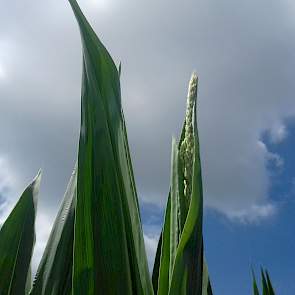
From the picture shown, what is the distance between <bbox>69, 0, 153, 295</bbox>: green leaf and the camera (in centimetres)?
49

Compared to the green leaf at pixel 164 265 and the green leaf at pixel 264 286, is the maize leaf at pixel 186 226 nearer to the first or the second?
the green leaf at pixel 164 265

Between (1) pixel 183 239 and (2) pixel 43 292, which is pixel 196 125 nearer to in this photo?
(1) pixel 183 239

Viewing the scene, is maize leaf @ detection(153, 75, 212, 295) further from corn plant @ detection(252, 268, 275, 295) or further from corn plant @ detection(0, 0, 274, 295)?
corn plant @ detection(252, 268, 275, 295)

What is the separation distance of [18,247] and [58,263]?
116 millimetres

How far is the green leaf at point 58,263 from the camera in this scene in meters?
0.64

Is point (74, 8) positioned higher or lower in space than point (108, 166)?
higher

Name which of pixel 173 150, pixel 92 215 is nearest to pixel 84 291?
pixel 92 215

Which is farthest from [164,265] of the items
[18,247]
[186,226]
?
[18,247]

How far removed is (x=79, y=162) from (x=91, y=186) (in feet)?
A: 0.08

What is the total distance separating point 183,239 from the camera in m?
0.48

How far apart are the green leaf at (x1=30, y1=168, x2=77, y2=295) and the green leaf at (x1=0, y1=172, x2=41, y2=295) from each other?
73mm

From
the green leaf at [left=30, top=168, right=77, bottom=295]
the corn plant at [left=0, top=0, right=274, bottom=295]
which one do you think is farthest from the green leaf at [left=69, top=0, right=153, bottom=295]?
the green leaf at [left=30, top=168, right=77, bottom=295]

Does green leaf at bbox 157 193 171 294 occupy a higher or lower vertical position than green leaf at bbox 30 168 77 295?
lower

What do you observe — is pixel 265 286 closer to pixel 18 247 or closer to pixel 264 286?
pixel 264 286
